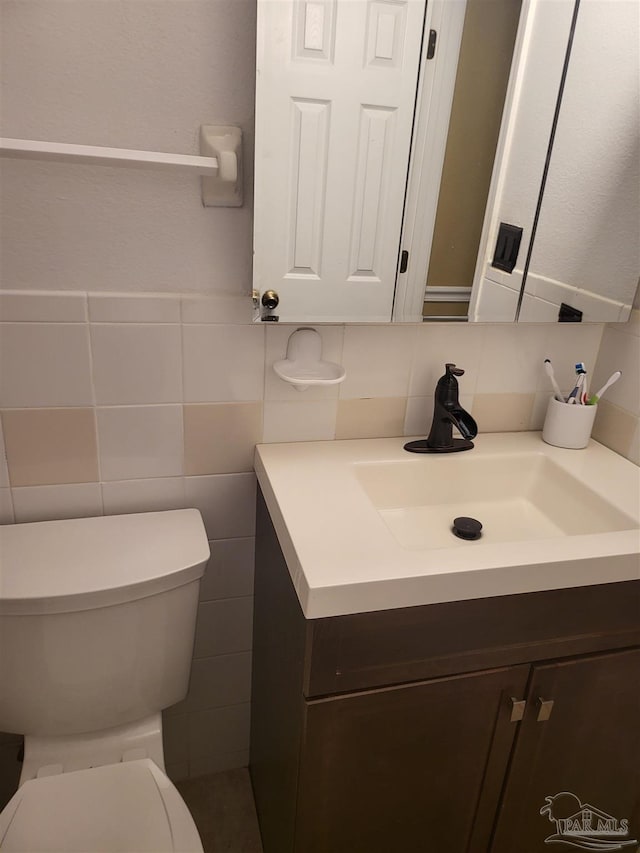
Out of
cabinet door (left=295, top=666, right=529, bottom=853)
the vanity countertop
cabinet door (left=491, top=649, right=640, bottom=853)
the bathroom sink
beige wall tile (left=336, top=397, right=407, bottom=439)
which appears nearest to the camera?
the vanity countertop

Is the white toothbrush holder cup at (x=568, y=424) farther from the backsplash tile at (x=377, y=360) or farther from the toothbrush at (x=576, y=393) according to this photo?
Answer: the backsplash tile at (x=377, y=360)

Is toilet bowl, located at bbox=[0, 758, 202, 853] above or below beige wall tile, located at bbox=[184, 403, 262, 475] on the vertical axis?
below

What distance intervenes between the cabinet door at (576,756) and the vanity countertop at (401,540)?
0.23m

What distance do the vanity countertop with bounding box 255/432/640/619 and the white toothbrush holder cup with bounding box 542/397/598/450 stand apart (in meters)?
0.06

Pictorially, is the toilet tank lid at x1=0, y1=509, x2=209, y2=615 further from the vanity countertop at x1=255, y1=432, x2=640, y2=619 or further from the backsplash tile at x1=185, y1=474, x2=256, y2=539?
the vanity countertop at x1=255, y1=432, x2=640, y2=619

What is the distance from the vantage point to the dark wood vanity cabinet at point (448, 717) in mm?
966

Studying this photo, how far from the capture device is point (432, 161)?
1.14 m

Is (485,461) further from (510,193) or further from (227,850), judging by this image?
(227,850)

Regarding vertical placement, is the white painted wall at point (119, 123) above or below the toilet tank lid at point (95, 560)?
above

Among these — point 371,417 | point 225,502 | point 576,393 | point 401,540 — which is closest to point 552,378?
point 576,393

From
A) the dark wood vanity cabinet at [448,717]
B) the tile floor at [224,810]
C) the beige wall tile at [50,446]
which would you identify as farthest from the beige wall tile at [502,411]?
the tile floor at [224,810]

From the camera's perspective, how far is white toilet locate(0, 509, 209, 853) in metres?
1.02

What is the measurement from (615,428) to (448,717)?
750mm

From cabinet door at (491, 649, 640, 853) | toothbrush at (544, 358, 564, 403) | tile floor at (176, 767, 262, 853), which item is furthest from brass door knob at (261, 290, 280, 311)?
tile floor at (176, 767, 262, 853)
